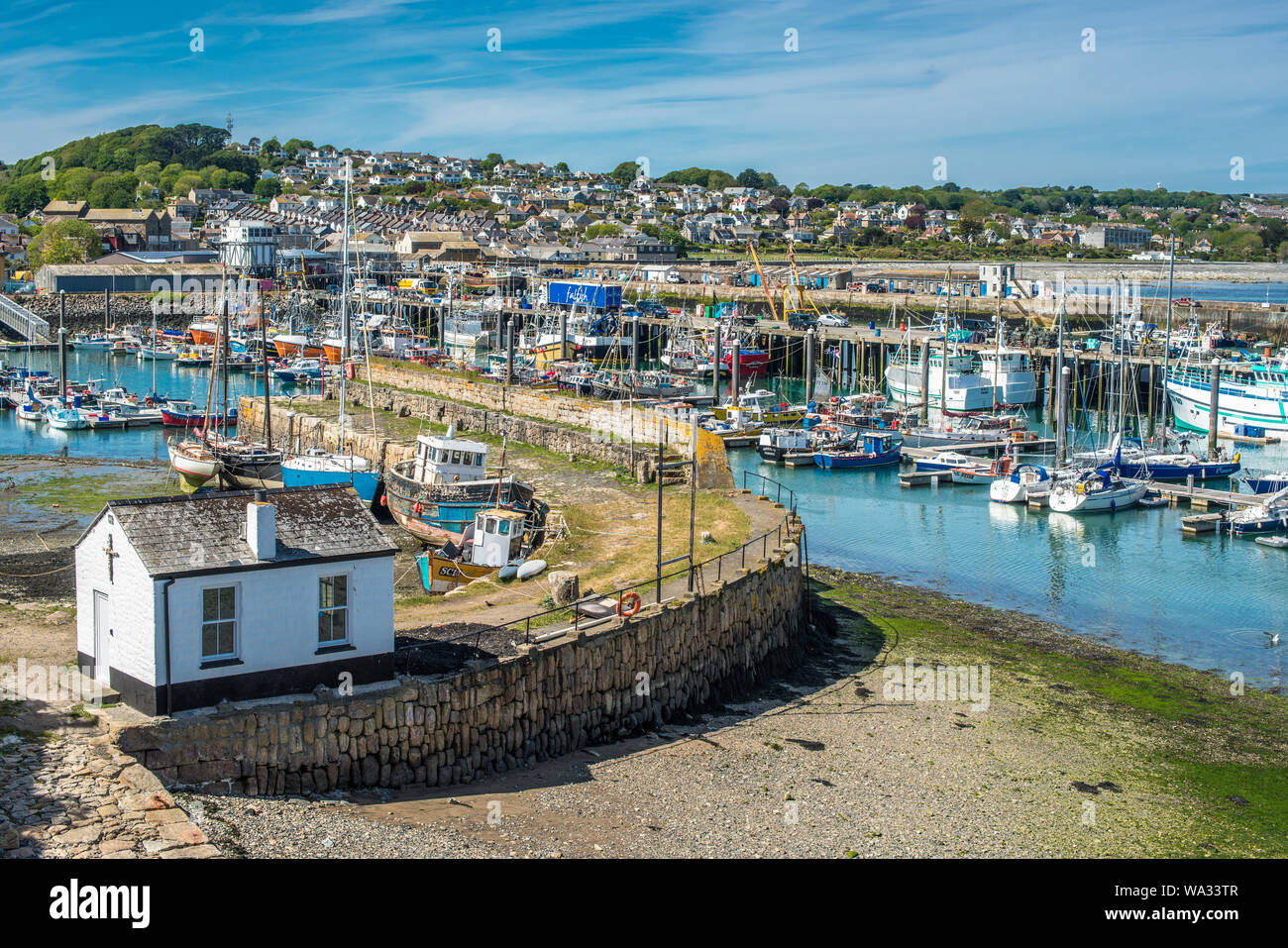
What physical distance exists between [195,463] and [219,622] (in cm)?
2864

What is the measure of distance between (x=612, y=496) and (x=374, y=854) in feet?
72.0

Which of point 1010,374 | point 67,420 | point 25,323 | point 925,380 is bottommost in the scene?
point 67,420

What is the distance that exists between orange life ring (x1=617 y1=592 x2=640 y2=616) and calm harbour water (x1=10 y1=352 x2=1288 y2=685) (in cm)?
1421

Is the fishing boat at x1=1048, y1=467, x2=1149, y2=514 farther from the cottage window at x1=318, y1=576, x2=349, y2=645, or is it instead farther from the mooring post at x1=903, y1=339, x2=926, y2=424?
the cottage window at x1=318, y1=576, x2=349, y2=645

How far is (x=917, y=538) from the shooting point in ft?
139

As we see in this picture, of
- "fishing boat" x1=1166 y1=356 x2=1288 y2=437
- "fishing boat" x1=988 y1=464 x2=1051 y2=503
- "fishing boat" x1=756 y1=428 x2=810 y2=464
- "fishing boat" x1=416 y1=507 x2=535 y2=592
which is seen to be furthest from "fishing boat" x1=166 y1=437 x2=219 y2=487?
"fishing boat" x1=1166 y1=356 x2=1288 y2=437

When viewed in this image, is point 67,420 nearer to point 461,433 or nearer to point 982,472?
point 461,433

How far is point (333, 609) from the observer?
58.1ft

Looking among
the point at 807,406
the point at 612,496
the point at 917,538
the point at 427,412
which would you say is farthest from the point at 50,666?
the point at 807,406

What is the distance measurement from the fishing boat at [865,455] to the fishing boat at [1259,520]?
609 inches

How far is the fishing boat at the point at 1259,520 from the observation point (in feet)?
138

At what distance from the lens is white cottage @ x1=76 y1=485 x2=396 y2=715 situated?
53.6 ft

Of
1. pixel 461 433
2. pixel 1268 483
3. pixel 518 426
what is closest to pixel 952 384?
pixel 1268 483

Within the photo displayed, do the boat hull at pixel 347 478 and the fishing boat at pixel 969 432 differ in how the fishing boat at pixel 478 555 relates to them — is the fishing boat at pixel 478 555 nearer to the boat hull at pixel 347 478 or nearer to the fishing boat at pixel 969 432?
the boat hull at pixel 347 478
